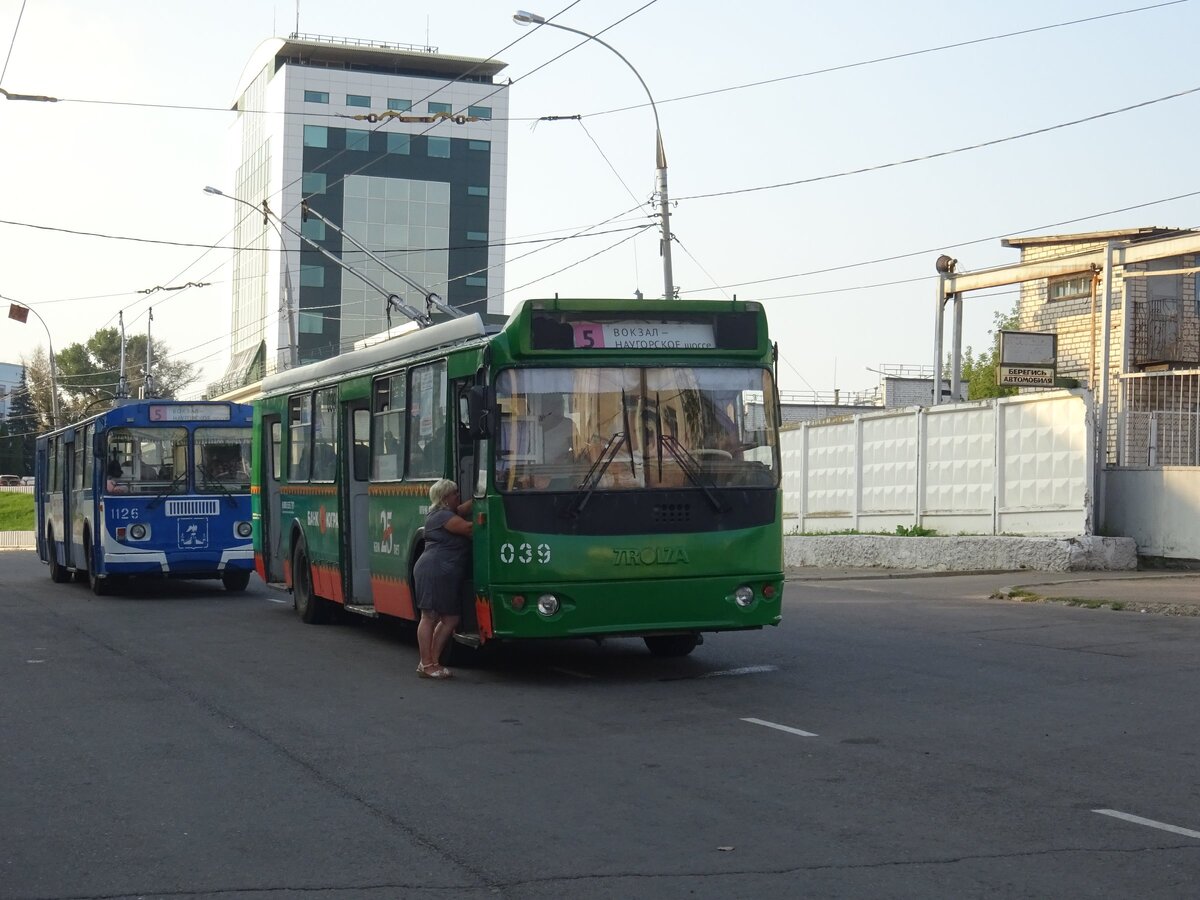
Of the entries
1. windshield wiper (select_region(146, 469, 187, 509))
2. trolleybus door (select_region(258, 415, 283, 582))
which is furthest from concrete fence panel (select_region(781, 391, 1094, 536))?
windshield wiper (select_region(146, 469, 187, 509))

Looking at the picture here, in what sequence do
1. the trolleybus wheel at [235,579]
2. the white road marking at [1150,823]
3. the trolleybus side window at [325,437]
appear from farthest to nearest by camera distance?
1. the trolleybus wheel at [235,579]
2. the trolleybus side window at [325,437]
3. the white road marking at [1150,823]

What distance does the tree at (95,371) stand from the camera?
383 ft

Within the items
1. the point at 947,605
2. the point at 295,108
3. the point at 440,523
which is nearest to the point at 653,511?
the point at 440,523

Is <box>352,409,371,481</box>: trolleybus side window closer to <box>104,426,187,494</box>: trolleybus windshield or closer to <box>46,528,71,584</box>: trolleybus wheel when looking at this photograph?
<box>104,426,187,494</box>: trolleybus windshield

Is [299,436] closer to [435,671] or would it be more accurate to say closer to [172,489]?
[172,489]

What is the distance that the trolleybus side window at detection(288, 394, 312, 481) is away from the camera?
58.5ft

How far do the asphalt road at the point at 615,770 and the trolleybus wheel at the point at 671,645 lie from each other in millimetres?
118

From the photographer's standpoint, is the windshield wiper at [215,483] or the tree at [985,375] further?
the tree at [985,375]

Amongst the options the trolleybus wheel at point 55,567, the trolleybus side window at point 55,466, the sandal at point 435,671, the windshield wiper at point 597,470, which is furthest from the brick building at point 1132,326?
the trolleybus wheel at point 55,567

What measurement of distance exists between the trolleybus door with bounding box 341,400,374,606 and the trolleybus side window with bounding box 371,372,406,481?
0.27 metres

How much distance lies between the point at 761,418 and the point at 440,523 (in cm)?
274

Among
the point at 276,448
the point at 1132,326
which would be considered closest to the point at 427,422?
the point at 276,448

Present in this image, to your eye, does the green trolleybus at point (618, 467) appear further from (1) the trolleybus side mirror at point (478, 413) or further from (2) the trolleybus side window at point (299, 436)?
(2) the trolleybus side window at point (299, 436)

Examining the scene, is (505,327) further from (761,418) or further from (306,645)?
(306,645)
